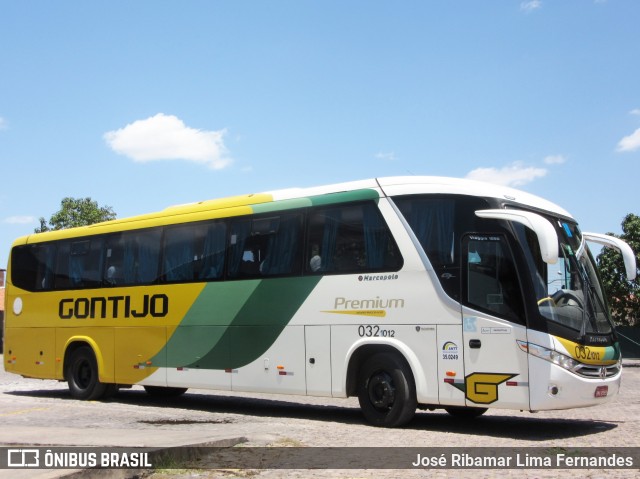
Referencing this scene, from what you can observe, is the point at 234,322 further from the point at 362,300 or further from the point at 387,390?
the point at 387,390

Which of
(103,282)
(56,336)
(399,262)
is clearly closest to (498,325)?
(399,262)

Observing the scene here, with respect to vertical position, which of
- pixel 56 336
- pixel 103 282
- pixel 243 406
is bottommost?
pixel 243 406

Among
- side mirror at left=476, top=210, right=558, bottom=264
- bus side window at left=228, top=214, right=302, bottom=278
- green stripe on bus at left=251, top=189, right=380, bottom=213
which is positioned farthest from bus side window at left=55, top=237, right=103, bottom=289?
side mirror at left=476, top=210, right=558, bottom=264

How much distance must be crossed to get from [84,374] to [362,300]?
7.81 meters

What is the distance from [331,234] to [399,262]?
55.7 inches

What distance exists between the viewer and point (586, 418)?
1302cm

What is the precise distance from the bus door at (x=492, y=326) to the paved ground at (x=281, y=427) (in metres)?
0.60

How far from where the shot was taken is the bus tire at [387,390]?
36.5 ft

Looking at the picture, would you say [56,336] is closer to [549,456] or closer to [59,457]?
[59,457]

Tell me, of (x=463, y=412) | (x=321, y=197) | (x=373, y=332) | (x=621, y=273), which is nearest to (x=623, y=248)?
(x=463, y=412)

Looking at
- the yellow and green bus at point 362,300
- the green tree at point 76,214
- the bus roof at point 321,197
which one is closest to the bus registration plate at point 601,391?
the yellow and green bus at point 362,300

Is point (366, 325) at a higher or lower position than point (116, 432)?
higher

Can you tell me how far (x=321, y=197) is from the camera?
1272 cm

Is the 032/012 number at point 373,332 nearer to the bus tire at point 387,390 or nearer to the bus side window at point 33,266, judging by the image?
the bus tire at point 387,390
